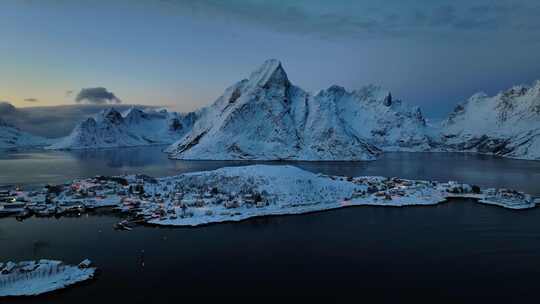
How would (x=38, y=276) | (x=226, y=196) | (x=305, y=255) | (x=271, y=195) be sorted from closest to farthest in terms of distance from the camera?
(x=38, y=276), (x=305, y=255), (x=226, y=196), (x=271, y=195)

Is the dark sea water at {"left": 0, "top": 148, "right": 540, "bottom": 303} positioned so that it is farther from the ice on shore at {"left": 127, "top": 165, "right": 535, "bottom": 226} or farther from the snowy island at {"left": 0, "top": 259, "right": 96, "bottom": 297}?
the ice on shore at {"left": 127, "top": 165, "right": 535, "bottom": 226}

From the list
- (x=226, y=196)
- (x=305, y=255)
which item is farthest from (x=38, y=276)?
(x=226, y=196)

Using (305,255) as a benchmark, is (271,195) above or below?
above

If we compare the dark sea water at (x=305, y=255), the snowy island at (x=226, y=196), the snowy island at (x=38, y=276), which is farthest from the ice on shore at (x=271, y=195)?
the snowy island at (x=38, y=276)

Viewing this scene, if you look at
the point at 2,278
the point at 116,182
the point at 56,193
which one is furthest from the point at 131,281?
the point at 116,182

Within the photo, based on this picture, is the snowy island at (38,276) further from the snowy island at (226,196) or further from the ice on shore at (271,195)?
the ice on shore at (271,195)

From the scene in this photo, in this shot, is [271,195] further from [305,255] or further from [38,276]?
[38,276]
